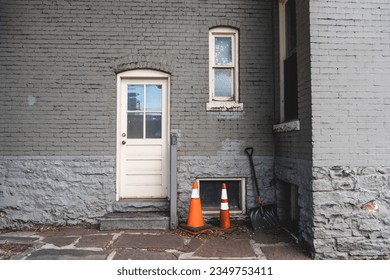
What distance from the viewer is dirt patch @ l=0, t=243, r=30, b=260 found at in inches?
169

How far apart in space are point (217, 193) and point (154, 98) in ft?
7.36

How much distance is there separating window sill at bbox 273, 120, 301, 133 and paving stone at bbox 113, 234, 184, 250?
8.28 feet

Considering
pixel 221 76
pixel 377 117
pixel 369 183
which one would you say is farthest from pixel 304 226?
pixel 221 76

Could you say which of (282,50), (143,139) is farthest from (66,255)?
(282,50)

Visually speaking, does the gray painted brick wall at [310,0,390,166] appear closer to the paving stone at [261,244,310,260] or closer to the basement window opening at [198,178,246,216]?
the paving stone at [261,244,310,260]

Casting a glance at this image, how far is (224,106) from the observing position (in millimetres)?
5738

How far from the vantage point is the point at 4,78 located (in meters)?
5.67

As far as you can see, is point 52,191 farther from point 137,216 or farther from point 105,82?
point 105,82

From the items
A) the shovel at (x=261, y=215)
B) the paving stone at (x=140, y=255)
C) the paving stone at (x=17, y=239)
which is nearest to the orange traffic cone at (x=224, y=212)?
the shovel at (x=261, y=215)

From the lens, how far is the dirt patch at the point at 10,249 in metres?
4.28

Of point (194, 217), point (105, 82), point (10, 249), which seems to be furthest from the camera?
point (105, 82)

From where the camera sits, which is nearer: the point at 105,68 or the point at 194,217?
the point at 194,217

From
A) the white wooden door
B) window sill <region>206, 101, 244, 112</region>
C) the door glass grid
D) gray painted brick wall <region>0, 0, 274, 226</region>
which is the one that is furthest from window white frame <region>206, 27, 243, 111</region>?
the door glass grid

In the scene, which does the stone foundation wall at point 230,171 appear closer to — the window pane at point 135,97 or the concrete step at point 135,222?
the concrete step at point 135,222
